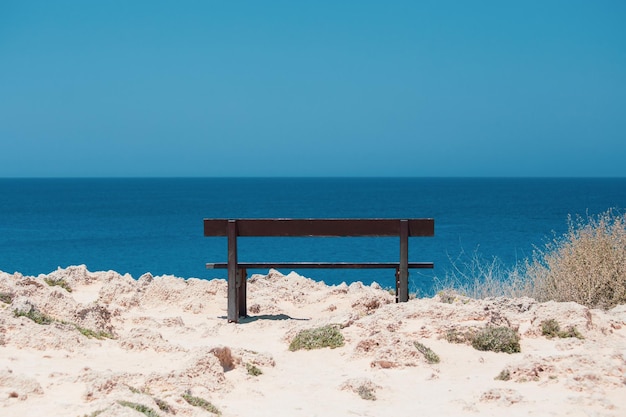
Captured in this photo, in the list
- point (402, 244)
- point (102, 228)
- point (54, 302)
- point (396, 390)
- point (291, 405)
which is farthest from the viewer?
point (102, 228)

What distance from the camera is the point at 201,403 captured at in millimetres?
5816

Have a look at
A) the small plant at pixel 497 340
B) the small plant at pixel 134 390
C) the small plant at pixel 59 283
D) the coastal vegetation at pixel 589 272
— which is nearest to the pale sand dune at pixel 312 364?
the small plant at pixel 134 390

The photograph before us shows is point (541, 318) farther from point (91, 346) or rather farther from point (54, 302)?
point (54, 302)

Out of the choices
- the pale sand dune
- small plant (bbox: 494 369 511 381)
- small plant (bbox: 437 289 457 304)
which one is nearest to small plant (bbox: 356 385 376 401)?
the pale sand dune

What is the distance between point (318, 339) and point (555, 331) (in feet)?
8.37

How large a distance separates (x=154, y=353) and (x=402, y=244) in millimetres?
3944

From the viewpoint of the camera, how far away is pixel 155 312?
10648 mm

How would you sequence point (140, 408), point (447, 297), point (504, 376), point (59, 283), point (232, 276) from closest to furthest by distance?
point (140, 408), point (504, 376), point (232, 276), point (447, 297), point (59, 283)

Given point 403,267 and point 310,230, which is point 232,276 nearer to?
point 310,230

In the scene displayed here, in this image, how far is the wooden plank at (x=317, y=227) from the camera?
9.93m

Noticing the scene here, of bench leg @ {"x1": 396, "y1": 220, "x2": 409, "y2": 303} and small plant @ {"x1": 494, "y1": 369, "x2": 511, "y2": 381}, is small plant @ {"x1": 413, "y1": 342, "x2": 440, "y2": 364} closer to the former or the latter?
small plant @ {"x1": 494, "y1": 369, "x2": 511, "y2": 381}

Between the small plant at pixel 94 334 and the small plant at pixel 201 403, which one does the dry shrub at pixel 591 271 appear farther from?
the small plant at pixel 201 403

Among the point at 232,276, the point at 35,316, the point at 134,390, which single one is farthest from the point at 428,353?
the point at 35,316

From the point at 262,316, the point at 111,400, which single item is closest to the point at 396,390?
the point at 111,400
